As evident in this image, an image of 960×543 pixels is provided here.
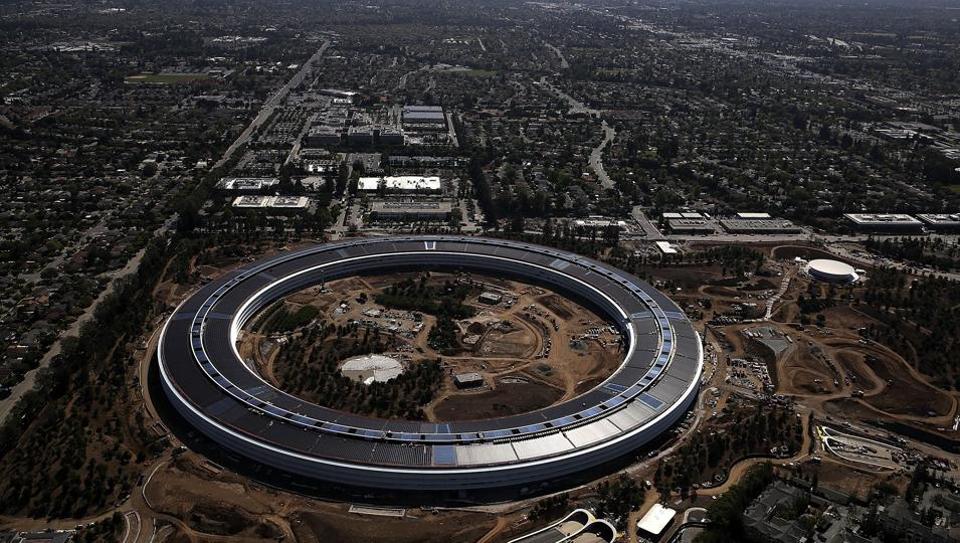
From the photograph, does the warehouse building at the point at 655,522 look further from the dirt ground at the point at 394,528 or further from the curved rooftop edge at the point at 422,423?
the dirt ground at the point at 394,528

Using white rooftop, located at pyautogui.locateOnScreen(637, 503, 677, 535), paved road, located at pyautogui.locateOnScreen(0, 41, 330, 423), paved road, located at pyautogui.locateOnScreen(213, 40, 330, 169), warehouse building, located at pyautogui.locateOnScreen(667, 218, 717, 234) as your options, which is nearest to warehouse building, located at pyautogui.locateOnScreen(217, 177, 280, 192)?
paved road, located at pyautogui.locateOnScreen(0, 41, 330, 423)

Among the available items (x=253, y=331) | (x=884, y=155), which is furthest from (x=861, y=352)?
(x=884, y=155)

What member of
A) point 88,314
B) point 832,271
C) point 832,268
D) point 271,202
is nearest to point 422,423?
point 88,314

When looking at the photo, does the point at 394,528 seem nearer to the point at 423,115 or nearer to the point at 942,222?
the point at 942,222

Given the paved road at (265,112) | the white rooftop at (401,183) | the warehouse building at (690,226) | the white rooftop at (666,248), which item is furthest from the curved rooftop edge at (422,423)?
the paved road at (265,112)

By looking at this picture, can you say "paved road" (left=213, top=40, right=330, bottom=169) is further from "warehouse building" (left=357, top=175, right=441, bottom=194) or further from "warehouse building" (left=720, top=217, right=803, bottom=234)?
"warehouse building" (left=720, top=217, right=803, bottom=234)

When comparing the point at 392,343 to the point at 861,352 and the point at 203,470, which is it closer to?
the point at 203,470

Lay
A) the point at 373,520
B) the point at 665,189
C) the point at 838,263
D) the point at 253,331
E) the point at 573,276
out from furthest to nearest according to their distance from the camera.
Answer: the point at 665,189, the point at 838,263, the point at 573,276, the point at 253,331, the point at 373,520
